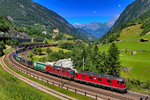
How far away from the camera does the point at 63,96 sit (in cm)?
3497

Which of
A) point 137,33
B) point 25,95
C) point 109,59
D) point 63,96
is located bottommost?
point 63,96

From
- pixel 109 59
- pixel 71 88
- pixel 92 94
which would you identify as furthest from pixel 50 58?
pixel 92 94

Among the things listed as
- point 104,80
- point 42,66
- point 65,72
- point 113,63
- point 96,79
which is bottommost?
point 96,79

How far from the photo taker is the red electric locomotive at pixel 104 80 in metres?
36.0

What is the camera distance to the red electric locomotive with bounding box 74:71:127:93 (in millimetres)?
36013

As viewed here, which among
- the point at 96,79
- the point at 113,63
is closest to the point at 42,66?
the point at 96,79

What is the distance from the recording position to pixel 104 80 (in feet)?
129

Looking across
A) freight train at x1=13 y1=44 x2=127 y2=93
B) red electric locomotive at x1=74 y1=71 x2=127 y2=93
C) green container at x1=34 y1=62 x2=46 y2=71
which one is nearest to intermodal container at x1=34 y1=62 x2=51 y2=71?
green container at x1=34 y1=62 x2=46 y2=71

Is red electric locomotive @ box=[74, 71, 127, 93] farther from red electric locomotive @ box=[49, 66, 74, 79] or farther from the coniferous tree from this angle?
the coniferous tree

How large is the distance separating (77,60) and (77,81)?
3629cm

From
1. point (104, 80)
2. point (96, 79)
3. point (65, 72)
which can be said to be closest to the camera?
point (104, 80)

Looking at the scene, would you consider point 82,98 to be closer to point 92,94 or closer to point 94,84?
point 92,94

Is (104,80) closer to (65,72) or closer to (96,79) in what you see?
(96,79)

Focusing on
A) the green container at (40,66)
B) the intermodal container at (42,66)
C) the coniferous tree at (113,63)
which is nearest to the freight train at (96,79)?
the intermodal container at (42,66)
